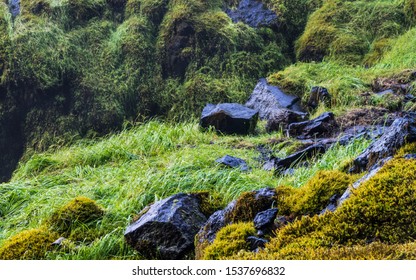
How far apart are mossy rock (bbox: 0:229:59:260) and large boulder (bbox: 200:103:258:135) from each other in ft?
13.0

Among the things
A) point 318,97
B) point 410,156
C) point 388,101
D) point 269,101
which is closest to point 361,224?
point 410,156

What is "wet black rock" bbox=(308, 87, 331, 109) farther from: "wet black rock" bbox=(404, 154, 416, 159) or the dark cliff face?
"wet black rock" bbox=(404, 154, 416, 159)

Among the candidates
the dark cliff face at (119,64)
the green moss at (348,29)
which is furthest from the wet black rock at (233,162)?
the green moss at (348,29)

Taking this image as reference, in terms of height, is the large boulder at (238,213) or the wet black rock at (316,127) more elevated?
the large boulder at (238,213)

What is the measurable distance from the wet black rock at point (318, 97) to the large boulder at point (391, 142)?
13.3ft

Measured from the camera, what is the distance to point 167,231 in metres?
4.22

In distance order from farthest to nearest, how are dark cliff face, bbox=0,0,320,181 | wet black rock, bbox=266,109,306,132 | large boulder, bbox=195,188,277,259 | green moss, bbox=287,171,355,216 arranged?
dark cliff face, bbox=0,0,320,181, wet black rock, bbox=266,109,306,132, large boulder, bbox=195,188,277,259, green moss, bbox=287,171,355,216

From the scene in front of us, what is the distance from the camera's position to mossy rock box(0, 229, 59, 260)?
4578 mm

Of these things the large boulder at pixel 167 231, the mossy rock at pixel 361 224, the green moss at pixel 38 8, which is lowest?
the large boulder at pixel 167 231

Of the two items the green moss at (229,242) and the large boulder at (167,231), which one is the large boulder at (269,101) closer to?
the large boulder at (167,231)

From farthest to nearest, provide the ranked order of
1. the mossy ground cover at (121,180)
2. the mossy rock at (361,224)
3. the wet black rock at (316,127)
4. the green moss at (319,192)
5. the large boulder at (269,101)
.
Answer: the large boulder at (269,101)
the wet black rock at (316,127)
the mossy ground cover at (121,180)
the green moss at (319,192)
the mossy rock at (361,224)

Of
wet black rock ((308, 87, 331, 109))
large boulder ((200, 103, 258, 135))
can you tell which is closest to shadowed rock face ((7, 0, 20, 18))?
large boulder ((200, 103, 258, 135))

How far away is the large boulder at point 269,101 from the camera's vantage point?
28.8 ft
